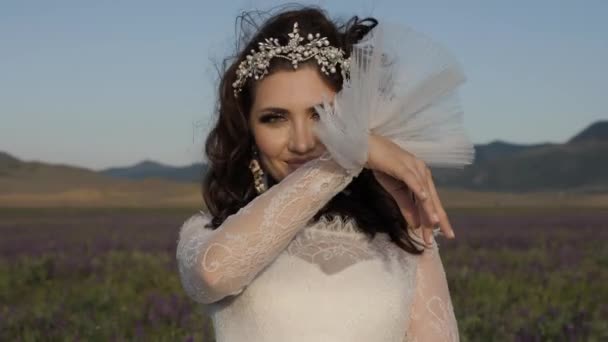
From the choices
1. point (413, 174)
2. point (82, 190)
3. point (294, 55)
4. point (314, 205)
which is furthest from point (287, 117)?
point (82, 190)

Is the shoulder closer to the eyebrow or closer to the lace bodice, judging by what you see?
the lace bodice

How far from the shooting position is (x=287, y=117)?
2643 millimetres

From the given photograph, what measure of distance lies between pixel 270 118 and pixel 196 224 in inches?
15.3

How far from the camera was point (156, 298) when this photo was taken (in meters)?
6.40

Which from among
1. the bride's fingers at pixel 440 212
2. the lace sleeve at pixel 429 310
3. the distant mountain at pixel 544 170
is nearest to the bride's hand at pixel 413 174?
the bride's fingers at pixel 440 212

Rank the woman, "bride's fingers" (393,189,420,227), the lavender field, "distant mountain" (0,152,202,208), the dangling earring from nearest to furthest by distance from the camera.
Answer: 1. the woman
2. "bride's fingers" (393,189,420,227)
3. the dangling earring
4. the lavender field
5. "distant mountain" (0,152,202,208)

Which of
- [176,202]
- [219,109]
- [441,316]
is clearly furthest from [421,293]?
[176,202]

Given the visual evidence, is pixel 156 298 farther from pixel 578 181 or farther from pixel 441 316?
pixel 578 181

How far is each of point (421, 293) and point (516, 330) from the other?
2772 millimetres

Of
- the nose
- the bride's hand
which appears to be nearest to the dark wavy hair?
the nose

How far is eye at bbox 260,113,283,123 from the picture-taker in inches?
106

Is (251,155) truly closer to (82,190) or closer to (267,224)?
(267,224)

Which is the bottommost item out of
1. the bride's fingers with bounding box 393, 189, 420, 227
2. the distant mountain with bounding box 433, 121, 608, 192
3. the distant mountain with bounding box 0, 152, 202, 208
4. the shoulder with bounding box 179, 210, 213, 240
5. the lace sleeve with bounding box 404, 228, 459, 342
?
the distant mountain with bounding box 433, 121, 608, 192

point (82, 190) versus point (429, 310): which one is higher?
point (429, 310)
